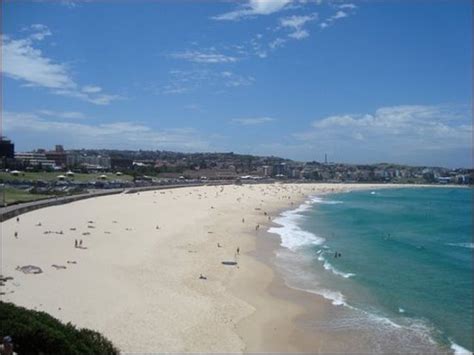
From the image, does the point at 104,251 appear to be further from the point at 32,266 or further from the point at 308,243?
the point at 308,243

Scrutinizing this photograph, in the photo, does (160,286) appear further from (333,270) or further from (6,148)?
(6,148)

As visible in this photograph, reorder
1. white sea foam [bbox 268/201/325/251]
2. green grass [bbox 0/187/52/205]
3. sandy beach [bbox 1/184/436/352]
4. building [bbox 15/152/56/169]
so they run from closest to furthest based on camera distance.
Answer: sandy beach [bbox 1/184/436/352] → white sea foam [bbox 268/201/325/251] → green grass [bbox 0/187/52/205] → building [bbox 15/152/56/169]

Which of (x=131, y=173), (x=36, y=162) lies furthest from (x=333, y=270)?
(x=36, y=162)

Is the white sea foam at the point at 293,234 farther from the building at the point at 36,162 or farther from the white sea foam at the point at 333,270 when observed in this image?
the building at the point at 36,162

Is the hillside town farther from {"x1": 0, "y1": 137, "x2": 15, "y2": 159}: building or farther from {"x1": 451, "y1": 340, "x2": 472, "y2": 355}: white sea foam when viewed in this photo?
{"x1": 451, "y1": 340, "x2": 472, "y2": 355}: white sea foam

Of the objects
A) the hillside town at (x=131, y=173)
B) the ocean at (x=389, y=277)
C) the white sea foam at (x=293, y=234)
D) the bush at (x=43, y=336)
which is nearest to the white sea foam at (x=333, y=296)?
the ocean at (x=389, y=277)

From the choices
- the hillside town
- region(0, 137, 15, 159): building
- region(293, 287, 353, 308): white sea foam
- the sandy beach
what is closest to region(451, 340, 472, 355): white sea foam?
the sandy beach

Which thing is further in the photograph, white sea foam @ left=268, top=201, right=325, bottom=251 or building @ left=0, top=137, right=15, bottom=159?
building @ left=0, top=137, right=15, bottom=159
